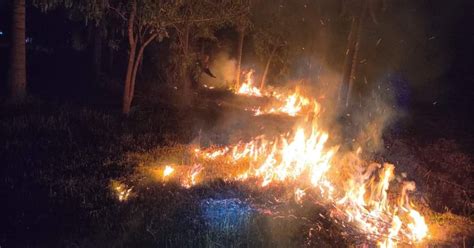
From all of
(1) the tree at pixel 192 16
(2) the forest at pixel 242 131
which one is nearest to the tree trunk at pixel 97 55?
(2) the forest at pixel 242 131

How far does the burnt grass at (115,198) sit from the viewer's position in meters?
6.04

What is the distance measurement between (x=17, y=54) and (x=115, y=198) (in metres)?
8.82

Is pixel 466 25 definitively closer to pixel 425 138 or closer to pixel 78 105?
pixel 425 138

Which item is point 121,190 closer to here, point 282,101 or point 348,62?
point 348,62

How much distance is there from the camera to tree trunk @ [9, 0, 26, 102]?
44.2ft

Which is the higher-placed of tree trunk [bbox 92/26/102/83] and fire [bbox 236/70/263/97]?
tree trunk [bbox 92/26/102/83]

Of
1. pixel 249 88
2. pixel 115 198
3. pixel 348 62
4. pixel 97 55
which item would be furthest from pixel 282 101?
pixel 115 198

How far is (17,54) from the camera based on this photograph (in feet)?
44.7

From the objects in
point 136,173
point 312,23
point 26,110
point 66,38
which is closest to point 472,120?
point 312,23

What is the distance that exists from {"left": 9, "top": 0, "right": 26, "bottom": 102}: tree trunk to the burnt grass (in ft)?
3.19


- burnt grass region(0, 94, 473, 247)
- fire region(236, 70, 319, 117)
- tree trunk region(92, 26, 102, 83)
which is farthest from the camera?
tree trunk region(92, 26, 102, 83)

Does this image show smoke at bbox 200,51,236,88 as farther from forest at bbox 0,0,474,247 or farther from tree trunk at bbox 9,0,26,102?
tree trunk at bbox 9,0,26,102

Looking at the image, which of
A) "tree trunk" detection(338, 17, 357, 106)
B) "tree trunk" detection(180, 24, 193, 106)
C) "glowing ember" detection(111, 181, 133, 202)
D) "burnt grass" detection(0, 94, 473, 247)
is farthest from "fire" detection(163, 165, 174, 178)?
"tree trunk" detection(338, 17, 357, 106)

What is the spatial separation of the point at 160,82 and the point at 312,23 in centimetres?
1105
